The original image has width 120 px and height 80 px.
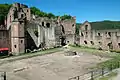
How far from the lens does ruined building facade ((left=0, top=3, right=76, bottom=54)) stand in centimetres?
3369

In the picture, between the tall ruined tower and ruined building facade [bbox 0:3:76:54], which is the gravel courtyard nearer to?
the tall ruined tower

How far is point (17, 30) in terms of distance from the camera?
33.3 m

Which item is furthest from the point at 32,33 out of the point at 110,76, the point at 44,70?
the point at 110,76

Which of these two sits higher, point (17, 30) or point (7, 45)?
point (17, 30)

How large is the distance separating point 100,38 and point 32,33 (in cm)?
1345

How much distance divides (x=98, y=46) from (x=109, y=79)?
23.1 metres

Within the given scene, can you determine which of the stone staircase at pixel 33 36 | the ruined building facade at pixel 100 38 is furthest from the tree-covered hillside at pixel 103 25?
the stone staircase at pixel 33 36

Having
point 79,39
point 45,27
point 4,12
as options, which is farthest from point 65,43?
point 4,12

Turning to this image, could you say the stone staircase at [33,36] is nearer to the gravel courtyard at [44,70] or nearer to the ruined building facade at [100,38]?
the ruined building facade at [100,38]

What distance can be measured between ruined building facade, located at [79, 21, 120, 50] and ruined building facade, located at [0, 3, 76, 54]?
2702 millimetres

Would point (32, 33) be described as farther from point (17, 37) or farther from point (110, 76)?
point (110, 76)

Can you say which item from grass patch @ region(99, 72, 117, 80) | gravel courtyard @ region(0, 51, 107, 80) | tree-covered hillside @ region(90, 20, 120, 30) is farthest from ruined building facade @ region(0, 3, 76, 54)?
grass patch @ region(99, 72, 117, 80)

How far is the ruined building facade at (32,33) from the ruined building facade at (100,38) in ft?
8.86

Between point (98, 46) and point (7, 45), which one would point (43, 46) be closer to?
point (7, 45)
